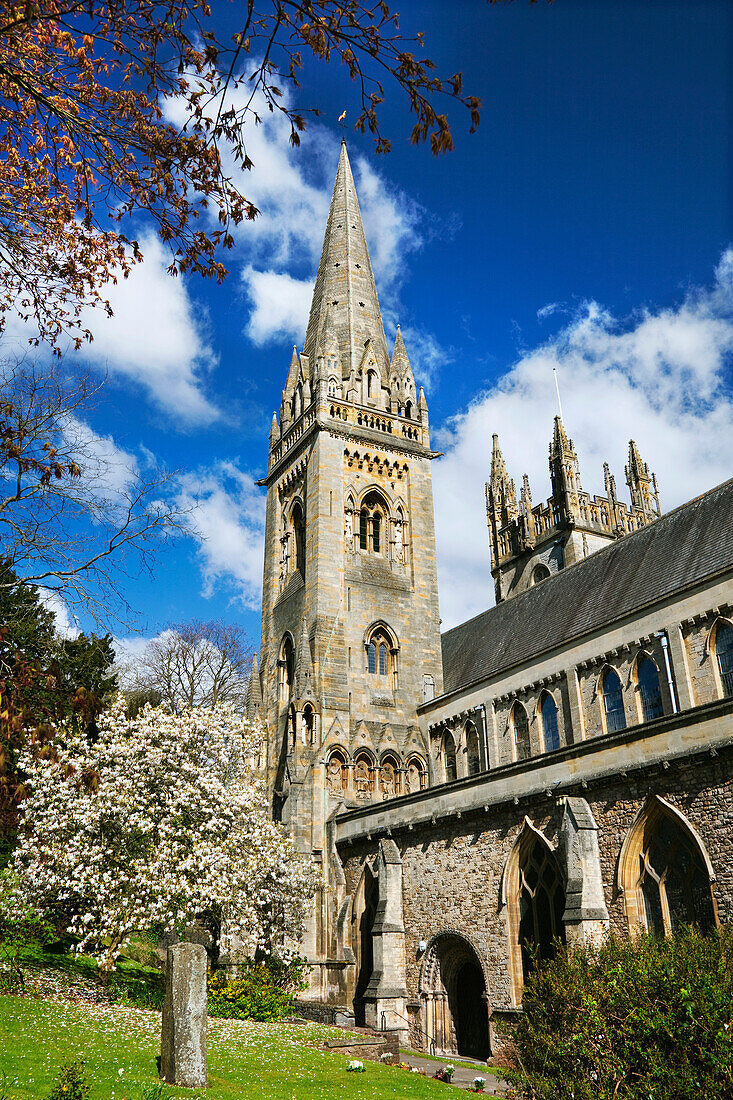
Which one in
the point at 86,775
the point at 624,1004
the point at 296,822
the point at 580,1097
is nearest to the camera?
the point at 86,775

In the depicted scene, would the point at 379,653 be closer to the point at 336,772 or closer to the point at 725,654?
the point at 336,772

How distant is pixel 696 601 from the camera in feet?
74.6

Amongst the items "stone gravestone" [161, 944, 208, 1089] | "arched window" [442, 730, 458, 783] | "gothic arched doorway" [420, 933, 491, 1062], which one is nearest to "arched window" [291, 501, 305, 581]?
"arched window" [442, 730, 458, 783]

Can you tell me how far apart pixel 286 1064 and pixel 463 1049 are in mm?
7755

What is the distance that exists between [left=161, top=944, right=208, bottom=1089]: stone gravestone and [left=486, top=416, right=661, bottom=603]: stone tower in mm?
34946

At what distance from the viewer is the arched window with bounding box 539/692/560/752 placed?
27672 mm

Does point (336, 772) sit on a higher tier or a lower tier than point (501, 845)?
higher

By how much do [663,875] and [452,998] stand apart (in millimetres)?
8798

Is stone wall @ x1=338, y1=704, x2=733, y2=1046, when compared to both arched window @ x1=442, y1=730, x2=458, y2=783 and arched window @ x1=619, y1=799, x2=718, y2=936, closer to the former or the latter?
Answer: arched window @ x1=619, y1=799, x2=718, y2=936

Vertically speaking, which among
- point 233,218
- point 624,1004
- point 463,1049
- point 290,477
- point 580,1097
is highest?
point 290,477

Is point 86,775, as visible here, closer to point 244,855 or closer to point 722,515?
point 244,855

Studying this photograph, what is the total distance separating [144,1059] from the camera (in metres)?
13.5

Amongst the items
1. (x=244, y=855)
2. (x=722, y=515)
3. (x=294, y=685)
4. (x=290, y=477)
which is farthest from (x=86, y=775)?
(x=290, y=477)

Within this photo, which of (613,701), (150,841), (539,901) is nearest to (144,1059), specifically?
(150,841)
